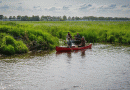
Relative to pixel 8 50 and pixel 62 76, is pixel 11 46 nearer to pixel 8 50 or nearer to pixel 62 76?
pixel 8 50

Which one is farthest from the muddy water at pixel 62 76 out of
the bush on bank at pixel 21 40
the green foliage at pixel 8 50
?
the bush on bank at pixel 21 40

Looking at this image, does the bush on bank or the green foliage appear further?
the bush on bank

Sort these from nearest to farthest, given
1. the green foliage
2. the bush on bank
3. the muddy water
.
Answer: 1. the muddy water
2. the green foliage
3. the bush on bank

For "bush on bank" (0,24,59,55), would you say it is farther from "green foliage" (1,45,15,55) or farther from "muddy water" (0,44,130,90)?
"muddy water" (0,44,130,90)

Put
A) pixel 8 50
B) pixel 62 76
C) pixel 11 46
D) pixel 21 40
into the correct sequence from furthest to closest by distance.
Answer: pixel 21 40 → pixel 11 46 → pixel 8 50 → pixel 62 76

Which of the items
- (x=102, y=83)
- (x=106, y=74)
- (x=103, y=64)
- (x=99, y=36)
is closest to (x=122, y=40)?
(x=99, y=36)

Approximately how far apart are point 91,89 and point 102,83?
142 centimetres

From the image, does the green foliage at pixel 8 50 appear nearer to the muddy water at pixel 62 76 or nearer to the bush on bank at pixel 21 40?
the bush on bank at pixel 21 40

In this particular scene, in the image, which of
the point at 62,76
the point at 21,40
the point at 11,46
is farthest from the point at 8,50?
the point at 62,76

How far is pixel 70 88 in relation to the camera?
11.3 m

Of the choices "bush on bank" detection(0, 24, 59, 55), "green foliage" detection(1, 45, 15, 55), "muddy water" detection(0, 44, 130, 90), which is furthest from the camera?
"bush on bank" detection(0, 24, 59, 55)

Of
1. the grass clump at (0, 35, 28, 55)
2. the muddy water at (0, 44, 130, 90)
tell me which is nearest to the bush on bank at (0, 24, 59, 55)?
the grass clump at (0, 35, 28, 55)

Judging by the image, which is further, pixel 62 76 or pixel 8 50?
pixel 8 50

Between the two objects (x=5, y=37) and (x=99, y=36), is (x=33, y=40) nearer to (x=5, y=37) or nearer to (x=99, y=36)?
(x=5, y=37)
